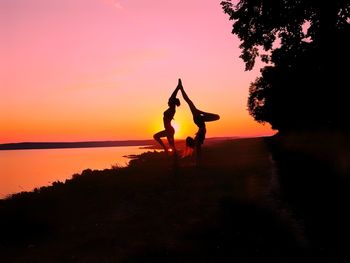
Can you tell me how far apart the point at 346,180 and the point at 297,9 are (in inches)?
539

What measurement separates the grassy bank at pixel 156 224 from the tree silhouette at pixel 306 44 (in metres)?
11.0

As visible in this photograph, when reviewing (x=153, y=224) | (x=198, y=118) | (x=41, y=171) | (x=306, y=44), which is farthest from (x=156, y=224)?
(x=41, y=171)

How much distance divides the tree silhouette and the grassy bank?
11.0m

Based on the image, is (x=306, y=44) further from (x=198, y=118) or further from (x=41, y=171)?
(x=41, y=171)

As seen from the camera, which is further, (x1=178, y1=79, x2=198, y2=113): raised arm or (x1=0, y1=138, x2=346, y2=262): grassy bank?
(x1=178, y1=79, x2=198, y2=113): raised arm

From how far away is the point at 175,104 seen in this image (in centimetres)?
1684

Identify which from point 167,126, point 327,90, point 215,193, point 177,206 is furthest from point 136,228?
point 327,90

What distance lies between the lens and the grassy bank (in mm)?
8367

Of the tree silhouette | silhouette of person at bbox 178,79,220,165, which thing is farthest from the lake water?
the tree silhouette

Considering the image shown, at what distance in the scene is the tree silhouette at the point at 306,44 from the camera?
24.1 meters

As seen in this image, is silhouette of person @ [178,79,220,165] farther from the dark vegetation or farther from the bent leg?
the dark vegetation

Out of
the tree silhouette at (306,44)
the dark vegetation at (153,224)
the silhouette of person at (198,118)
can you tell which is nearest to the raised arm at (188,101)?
the silhouette of person at (198,118)

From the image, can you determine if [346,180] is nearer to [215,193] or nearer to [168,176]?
[215,193]

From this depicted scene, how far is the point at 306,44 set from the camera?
27.2 m
